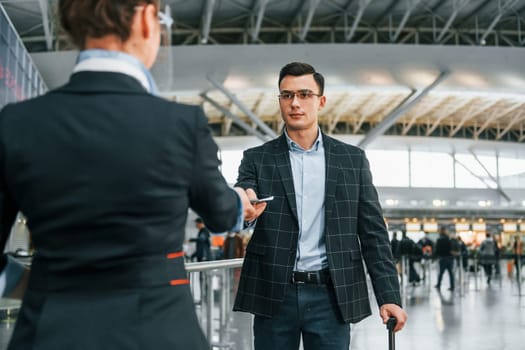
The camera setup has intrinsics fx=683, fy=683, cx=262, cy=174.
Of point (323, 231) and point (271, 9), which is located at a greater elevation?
point (271, 9)

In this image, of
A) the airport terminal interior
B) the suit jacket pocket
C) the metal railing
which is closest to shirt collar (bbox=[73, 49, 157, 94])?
the suit jacket pocket

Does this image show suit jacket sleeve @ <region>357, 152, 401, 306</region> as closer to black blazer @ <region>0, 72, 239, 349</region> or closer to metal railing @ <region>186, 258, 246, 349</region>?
metal railing @ <region>186, 258, 246, 349</region>

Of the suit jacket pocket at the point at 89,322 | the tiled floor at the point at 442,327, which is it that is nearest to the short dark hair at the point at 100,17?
the suit jacket pocket at the point at 89,322

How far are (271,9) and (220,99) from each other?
45.1 ft

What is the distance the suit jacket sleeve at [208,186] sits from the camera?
59.2 inches

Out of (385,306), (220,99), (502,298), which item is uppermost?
(220,99)

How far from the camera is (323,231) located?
2977 millimetres

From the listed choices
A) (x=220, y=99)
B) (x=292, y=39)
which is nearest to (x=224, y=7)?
(x=292, y=39)

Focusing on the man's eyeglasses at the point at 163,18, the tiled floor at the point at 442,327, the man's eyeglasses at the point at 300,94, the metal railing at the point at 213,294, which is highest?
the man's eyeglasses at the point at 300,94

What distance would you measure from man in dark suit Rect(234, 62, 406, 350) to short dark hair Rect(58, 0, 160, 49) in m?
1.51

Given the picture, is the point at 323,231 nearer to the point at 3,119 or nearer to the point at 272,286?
the point at 272,286

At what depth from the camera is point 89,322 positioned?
1386 mm

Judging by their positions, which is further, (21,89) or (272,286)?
(21,89)

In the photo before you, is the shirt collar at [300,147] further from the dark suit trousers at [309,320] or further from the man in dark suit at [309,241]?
the dark suit trousers at [309,320]
